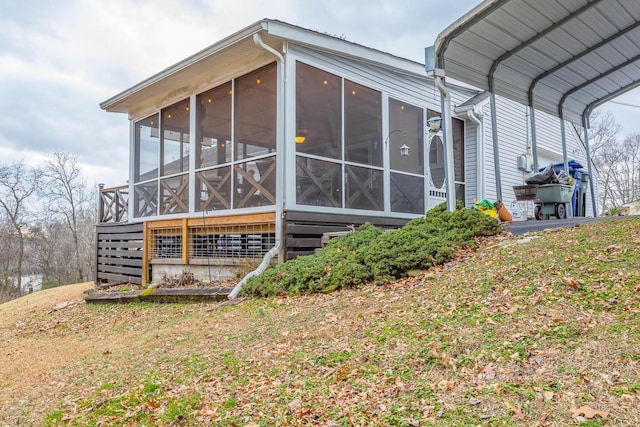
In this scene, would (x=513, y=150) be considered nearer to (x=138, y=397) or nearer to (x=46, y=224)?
(x=138, y=397)

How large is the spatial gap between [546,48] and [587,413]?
698 cm

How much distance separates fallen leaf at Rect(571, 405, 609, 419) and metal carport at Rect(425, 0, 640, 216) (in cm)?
465

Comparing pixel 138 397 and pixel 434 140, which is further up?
pixel 434 140

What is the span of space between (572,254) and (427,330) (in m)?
1.91

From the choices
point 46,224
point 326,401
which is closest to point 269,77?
point 326,401

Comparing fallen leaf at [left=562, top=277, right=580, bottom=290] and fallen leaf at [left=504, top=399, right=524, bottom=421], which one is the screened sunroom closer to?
fallen leaf at [left=562, top=277, right=580, bottom=290]

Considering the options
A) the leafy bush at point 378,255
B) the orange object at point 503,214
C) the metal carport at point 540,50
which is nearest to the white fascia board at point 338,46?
the metal carport at point 540,50

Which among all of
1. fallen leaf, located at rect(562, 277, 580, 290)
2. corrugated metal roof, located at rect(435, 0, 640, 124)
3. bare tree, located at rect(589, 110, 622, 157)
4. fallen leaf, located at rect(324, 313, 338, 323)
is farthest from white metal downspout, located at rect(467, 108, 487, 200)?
bare tree, located at rect(589, 110, 622, 157)

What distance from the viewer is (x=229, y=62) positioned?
7.82 meters

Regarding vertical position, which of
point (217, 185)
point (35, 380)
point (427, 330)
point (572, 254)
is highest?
point (217, 185)

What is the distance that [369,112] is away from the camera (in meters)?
8.80

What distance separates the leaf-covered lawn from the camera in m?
2.33

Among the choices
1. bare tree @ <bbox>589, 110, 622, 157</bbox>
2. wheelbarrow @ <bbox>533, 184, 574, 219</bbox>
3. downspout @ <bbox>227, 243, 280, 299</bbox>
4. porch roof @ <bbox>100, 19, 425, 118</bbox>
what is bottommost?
downspout @ <bbox>227, 243, 280, 299</bbox>

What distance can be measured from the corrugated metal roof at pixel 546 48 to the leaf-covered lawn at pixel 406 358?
3.20 meters
